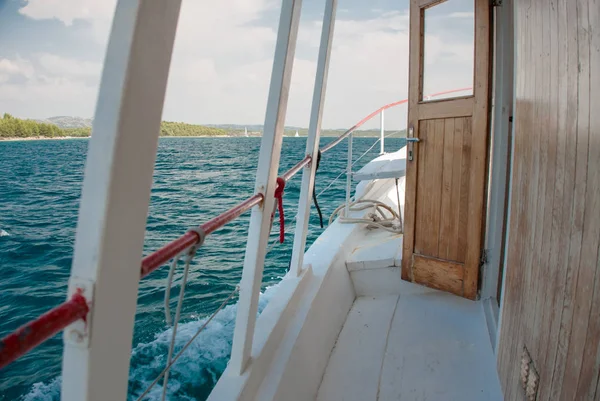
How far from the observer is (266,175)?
4.50 feet

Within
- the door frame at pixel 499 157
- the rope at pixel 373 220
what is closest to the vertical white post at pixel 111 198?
the door frame at pixel 499 157

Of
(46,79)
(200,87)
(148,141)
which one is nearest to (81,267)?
(148,141)

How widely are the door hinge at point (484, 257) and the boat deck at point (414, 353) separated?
0.27 meters

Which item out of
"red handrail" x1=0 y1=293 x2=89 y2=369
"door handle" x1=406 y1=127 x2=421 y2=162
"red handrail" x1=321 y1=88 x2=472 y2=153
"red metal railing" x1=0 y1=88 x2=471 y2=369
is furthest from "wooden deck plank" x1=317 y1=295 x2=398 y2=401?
"red handrail" x1=0 y1=293 x2=89 y2=369

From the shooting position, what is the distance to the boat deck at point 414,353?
1729 mm

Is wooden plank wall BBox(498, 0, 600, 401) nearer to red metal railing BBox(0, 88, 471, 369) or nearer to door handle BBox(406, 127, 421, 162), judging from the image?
red metal railing BBox(0, 88, 471, 369)

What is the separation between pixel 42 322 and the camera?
1.45ft

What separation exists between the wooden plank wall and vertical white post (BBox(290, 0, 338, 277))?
2.94ft

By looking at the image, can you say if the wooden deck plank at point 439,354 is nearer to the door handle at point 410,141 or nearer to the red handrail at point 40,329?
the door handle at point 410,141

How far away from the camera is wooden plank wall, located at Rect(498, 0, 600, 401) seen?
74 centimetres

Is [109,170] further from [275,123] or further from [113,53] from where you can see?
[275,123]

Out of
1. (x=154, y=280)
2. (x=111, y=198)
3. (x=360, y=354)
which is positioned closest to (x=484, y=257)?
(x=360, y=354)

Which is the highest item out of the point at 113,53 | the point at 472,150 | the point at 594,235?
the point at 472,150

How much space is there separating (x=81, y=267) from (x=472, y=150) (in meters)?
2.14
